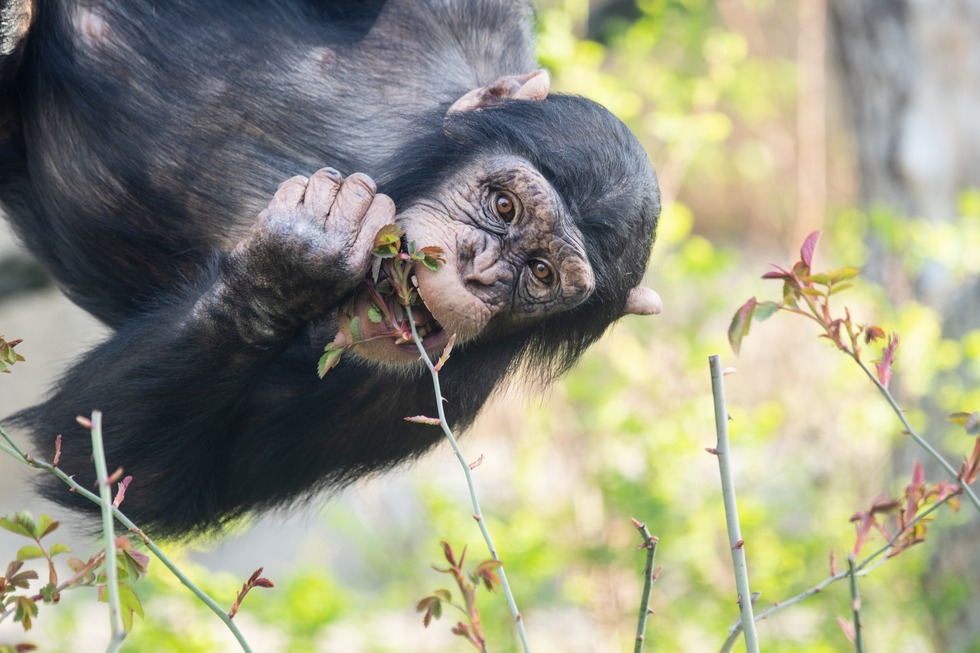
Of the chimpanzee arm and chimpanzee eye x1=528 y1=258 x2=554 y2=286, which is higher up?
chimpanzee eye x1=528 y1=258 x2=554 y2=286

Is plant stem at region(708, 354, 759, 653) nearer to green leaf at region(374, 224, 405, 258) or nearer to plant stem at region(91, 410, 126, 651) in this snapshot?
green leaf at region(374, 224, 405, 258)

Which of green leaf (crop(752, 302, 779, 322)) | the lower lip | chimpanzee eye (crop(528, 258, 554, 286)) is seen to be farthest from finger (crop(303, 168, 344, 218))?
green leaf (crop(752, 302, 779, 322))

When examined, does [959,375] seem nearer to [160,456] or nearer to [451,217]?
[451,217]

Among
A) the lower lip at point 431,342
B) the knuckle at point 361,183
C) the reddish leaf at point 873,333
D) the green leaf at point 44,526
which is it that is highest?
the reddish leaf at point 873,333

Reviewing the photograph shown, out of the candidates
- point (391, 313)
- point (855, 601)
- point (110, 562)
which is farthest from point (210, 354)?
point (855, 601)

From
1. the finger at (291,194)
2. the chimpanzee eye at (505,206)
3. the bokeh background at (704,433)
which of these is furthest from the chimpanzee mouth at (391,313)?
the bokeh background at (704,433)

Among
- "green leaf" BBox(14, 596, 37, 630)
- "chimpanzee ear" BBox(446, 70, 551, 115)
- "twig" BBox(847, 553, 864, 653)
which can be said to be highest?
"chimpanzee ear" BBox(446, 70, 551, 115)

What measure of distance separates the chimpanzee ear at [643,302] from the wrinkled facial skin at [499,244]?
399mm

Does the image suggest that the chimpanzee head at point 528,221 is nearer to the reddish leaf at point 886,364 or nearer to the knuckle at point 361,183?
the knuckle at point 361,183

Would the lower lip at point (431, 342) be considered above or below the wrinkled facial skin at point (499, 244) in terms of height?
below

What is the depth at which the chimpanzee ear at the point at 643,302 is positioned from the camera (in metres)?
3.55

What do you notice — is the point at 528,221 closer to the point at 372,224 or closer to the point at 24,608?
the point at 372,224

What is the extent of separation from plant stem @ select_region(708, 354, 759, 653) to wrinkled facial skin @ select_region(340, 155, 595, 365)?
0.98m

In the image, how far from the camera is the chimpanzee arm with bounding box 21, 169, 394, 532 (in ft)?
9.25
